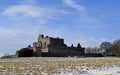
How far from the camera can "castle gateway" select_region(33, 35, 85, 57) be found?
110m

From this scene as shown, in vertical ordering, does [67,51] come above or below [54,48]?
below

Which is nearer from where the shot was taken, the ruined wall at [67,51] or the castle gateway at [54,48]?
the castle gateway at [54,48]

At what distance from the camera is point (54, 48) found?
118000 millimetres

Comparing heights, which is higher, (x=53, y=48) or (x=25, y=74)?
(x=53, y=48)

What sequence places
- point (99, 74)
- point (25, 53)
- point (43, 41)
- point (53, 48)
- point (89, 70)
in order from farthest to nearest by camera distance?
1. point (43, 41)
2. point (53, 48)
3. point (25, 53)
4. point (89, 70)
5. point (99, 74)

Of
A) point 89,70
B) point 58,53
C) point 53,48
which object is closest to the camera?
point 89,70

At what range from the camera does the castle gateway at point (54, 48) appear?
109700 millimetres

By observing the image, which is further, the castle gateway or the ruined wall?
the ruined wall

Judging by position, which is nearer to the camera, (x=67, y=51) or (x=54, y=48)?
(x=67, y=51)

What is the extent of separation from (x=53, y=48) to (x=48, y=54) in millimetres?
12078

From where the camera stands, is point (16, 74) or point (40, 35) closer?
point (16, 74)

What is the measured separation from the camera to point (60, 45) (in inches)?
4931

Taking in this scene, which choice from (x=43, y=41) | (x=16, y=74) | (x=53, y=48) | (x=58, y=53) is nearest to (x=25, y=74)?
(x=16, y=74)

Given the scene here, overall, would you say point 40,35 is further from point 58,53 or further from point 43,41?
point 58,53
